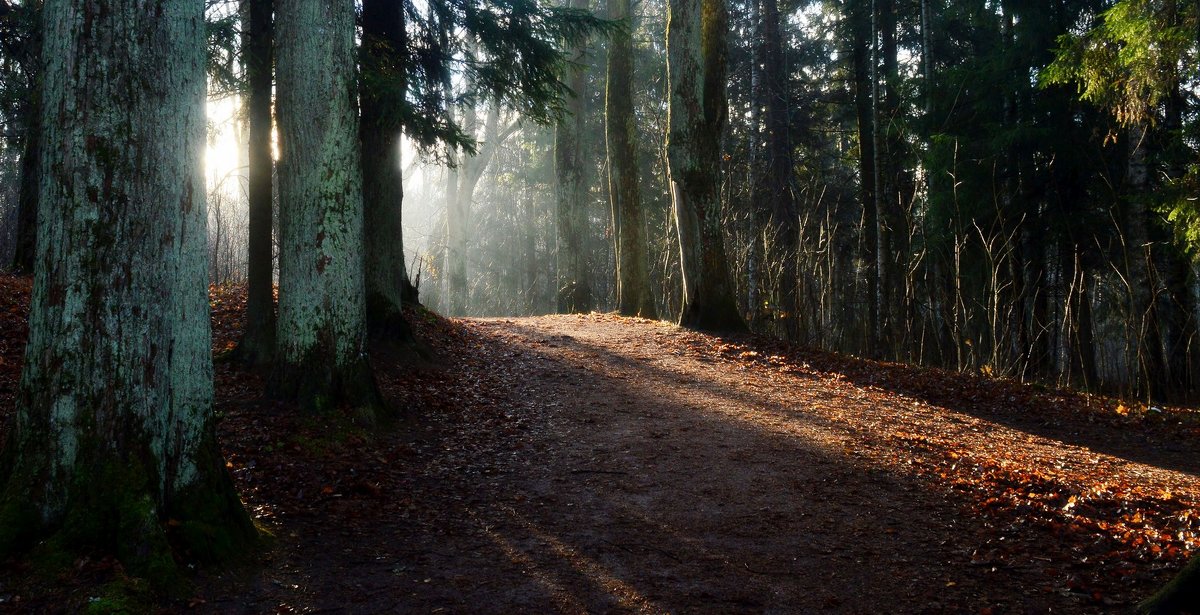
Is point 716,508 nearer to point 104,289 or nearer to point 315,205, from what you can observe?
point 104,289

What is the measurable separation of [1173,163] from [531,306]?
21381 millimetres

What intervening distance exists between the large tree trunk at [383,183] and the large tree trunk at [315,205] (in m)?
1.85

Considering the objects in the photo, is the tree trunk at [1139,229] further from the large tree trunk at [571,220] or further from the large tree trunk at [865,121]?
the large tree trunk at [571,220]

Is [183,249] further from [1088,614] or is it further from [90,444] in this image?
[1088,614]

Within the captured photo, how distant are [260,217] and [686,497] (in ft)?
17.1

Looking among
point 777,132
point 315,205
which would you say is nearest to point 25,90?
point 315,205

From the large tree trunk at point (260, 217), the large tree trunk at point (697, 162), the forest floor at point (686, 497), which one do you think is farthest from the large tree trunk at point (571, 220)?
the large tree trunk at point (260, 217)

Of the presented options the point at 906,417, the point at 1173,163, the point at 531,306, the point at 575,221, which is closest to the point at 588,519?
the point at 906,417

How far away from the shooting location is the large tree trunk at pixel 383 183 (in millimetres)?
8883

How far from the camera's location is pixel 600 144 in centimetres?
2569

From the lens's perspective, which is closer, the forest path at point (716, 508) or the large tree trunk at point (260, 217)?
the forest path at point (716, 508)

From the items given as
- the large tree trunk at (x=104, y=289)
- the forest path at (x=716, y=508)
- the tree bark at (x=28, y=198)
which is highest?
the tree bark at (x=28, y=198)

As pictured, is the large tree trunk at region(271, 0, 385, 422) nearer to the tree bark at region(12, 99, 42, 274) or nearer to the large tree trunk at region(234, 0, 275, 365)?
the large tree trunk at region(234, 0, 275, 365)

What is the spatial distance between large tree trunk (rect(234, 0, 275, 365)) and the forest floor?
0.50m
